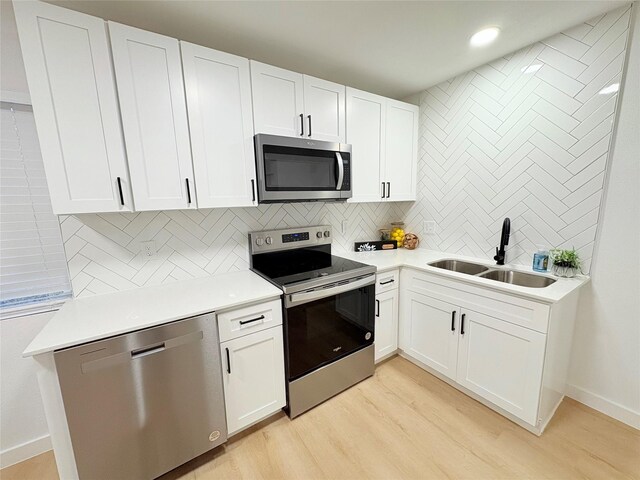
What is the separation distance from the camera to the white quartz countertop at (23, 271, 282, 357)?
115 cm

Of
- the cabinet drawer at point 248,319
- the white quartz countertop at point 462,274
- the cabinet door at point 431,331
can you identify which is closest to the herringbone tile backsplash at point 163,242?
the cabinet drawer at point 248,319

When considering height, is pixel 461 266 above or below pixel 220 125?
below

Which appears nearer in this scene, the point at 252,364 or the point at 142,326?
the point at 142,326

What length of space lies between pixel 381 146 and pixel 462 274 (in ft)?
4.22

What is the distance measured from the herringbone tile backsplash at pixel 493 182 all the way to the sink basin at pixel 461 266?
16 centimetres

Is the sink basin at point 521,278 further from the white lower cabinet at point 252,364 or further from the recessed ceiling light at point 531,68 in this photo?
the white lower cabinet at point 252,364

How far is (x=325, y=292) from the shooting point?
1734mm

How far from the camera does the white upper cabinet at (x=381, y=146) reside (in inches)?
87.2

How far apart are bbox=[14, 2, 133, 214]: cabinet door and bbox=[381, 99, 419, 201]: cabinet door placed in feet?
6.53

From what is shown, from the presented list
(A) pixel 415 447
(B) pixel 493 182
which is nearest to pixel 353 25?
(B) pixel 493 182

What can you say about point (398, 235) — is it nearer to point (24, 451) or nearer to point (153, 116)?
point (153, 116)

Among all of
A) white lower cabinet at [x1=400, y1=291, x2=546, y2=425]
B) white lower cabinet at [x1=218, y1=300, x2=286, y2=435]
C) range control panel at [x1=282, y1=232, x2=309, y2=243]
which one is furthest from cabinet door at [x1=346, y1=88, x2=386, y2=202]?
white lower cabinet at [x1=218, y1=300, x2=286, y2=435]

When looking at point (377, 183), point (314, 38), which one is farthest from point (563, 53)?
point (314, 38)

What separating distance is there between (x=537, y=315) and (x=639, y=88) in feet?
4.68
